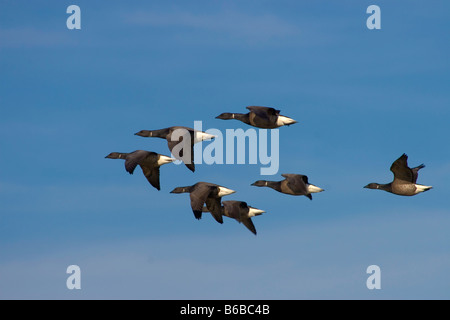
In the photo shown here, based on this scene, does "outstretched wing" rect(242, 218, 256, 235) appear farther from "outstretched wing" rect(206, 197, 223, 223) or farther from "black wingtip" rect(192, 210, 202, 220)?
"black wingtip" rect(192, 210, 202, 220)

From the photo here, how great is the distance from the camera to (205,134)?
48156 mm

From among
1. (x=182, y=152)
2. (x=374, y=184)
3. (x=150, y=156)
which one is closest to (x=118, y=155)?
(x=150, y=156)

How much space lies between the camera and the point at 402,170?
163 feet

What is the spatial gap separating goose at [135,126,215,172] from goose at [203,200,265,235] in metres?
3.40

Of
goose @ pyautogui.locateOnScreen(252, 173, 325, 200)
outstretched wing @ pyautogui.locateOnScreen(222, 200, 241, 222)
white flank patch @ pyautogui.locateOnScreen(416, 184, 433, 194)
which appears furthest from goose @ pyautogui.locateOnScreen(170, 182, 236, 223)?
white flank patch @ pyautogui.locateOnScreen(416, 184, 433, 194)

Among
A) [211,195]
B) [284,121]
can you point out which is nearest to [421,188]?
[284,121]

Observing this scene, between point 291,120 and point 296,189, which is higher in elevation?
point 291,120

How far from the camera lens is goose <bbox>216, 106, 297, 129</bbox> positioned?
47062mm

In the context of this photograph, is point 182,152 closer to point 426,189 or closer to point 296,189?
point 296,189

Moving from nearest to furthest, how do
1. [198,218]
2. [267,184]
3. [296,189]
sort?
[198,218] → [296,189] → [267,184]

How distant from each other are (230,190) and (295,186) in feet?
9.94

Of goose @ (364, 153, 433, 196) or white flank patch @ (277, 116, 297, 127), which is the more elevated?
white flank patch @ (277, 116, 297, 127)

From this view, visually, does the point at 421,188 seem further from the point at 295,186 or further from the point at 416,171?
the point at 295,186

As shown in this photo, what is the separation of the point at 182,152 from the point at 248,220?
5.51 meters
